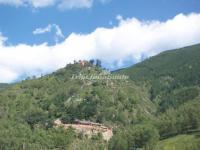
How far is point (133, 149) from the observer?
186 m

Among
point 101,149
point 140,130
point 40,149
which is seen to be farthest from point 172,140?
point 40,149

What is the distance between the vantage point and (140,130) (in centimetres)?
18775

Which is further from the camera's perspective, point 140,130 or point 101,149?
point 101,149

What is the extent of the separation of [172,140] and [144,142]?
17.0 meters

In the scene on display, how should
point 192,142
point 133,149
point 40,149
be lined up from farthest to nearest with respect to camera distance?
1. point 40,149
2. point 133,149
3. point 192,142

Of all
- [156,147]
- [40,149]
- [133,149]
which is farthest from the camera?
[40,149]

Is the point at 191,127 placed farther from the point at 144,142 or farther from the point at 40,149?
the point at 40,149

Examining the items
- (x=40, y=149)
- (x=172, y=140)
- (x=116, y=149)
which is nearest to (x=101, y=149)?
(x=116, y=149)

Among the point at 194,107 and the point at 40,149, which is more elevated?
the point at 194,107

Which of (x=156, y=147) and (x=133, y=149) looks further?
(x=133, y=149)

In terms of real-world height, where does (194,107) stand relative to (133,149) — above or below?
above

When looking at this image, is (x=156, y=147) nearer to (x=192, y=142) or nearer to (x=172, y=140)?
(x=172, y=140)

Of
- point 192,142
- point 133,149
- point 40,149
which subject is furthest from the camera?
point 40,149

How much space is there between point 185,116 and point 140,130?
19.1 meters
